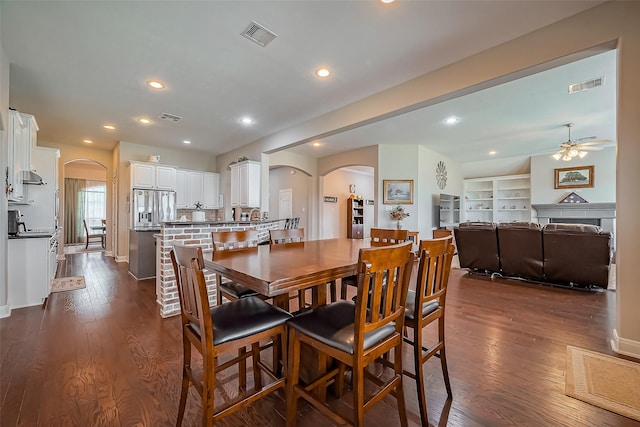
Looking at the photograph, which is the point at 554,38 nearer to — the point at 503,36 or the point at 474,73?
the point at 503,36

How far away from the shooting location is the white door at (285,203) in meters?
8.79

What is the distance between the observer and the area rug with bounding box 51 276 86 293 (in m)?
3.97

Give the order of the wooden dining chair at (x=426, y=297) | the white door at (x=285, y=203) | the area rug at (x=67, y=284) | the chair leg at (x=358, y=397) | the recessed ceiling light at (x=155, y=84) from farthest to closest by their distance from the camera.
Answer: the white door at (x=285, y=203), the area rug at (x=67, y=284), the recessed ceiling light at (x=155, y=84), the wooden dining chair at (x=426, y=297), the chair leg at (x=358, y=397)

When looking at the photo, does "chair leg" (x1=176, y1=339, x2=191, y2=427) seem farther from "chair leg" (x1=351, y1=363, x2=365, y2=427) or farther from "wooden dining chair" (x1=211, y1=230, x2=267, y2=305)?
"chair leg" (x1=351, y1=363, x2=365, y2=427)

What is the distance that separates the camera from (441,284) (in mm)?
1711

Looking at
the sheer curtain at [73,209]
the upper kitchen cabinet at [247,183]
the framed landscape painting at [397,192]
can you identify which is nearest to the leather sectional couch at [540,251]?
the framed landscape painting at [397,192]

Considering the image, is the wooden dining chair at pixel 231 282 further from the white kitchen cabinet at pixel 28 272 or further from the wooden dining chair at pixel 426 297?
the white kitchen cabinet at pixel 28 272

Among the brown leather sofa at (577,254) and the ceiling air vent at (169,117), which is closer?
the brown leather sofa at (577,254)

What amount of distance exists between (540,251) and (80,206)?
1315 cm

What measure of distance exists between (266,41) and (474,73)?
2062 mm

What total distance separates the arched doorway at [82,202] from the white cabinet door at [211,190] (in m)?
4.78

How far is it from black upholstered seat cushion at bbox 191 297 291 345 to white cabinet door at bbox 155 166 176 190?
575 cm

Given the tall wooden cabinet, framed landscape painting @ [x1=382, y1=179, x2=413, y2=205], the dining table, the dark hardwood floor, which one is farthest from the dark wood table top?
the tall wooden cabinet

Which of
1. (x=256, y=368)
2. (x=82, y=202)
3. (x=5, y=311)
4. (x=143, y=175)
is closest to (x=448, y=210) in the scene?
(x=256, y=368)
